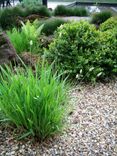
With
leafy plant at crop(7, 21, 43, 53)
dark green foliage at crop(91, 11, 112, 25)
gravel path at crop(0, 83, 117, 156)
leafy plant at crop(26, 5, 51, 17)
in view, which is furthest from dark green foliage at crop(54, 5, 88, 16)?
gravel path at crop(0, 83, 117, 156)

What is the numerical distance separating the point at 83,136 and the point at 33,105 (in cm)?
52

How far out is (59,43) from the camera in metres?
4.16

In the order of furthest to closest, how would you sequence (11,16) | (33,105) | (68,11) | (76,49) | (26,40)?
1. (68,11)
2. (11,16)
3. (26,40)
4. (76,49)
5. (33,105)

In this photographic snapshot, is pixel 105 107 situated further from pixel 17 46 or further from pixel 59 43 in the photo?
pixel 17 46

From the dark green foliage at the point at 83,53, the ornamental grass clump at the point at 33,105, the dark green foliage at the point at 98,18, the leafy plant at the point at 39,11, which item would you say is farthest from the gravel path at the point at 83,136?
the leafy plant at the point at 39,11

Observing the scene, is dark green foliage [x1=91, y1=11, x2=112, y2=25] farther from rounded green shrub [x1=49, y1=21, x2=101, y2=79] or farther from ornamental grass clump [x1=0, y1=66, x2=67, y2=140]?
ornamental grass clump [x1=0, y1=66, x2=67, y2=140]

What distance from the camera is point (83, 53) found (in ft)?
13.5

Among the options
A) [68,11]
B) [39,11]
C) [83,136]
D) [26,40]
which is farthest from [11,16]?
[83,136]

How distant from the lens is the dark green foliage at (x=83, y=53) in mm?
4000

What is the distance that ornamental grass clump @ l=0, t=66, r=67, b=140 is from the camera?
255cm

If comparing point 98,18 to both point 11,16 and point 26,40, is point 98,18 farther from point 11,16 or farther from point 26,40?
point 26,40

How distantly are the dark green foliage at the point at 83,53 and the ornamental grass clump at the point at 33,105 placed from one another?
4.28 ft

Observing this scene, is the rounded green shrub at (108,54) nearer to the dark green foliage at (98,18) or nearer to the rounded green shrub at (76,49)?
the rounded green shrub at (76,49)

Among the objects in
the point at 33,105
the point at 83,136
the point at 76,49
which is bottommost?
the point at 83,136
